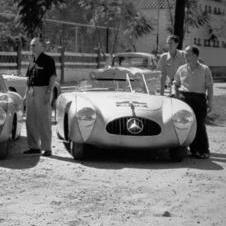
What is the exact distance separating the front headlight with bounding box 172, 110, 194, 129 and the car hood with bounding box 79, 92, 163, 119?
0.29 m

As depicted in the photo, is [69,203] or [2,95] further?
[2,95]

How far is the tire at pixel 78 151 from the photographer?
10.3m

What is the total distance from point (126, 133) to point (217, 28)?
5551cm

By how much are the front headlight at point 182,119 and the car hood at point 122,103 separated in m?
0.29

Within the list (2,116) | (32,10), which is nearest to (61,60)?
(32,10)

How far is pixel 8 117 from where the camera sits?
10305 millimetres

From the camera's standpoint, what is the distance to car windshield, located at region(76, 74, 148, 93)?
1195 cm

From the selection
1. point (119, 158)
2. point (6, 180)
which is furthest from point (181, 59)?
point (6, 180)

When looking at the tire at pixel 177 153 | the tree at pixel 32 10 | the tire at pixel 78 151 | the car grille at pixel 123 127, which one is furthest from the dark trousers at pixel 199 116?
the tree at pixel 32 10

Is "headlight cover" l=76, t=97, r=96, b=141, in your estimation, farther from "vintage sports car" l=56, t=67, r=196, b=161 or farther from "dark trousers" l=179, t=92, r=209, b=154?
"dark trousers" l=179, t=92, r=209, b=154

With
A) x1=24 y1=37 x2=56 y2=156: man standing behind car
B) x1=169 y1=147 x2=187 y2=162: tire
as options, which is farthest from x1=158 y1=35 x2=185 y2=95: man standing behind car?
x1=24 y1=37 x2=56 y2=156: man standing behind car

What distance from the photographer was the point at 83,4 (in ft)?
101

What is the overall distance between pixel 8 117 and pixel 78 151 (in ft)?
3.46

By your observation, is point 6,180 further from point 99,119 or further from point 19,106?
point 19,106
